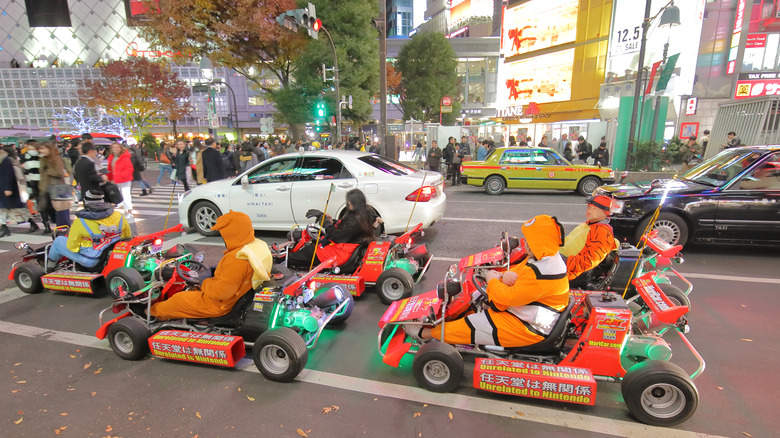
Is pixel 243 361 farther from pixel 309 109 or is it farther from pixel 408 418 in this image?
pixel 309 109

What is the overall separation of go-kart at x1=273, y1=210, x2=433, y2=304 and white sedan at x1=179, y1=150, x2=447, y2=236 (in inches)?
49.5

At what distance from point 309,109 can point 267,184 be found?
14478 millimetres

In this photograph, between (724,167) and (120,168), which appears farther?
(120,168)

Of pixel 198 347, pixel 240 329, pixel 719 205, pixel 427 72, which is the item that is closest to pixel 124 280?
pixel 198 347

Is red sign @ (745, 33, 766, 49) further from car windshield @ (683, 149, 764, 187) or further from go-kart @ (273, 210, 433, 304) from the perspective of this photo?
go-kart @ (273, 210, 433, 304)

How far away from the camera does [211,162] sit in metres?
9.29

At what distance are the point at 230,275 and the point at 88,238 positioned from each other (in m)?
3.28

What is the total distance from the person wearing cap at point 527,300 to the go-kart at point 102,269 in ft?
11.8

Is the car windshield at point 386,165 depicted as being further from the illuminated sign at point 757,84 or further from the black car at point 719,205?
the illuminated sign at point 757,84

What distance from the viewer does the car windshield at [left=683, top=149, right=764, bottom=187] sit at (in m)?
6.05

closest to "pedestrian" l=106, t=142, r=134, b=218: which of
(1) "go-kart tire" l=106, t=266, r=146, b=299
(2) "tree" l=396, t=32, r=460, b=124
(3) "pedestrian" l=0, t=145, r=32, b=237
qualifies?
(3) "pedestrian" l=0, t=145, r=32, b=237

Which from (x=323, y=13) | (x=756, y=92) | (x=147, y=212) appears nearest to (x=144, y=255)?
(x=147, y=212)

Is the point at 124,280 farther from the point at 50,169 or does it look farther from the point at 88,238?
the point at 50,169

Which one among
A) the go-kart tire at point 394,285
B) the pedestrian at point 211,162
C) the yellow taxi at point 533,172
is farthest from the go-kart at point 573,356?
the yellow taxi at point 533,172
